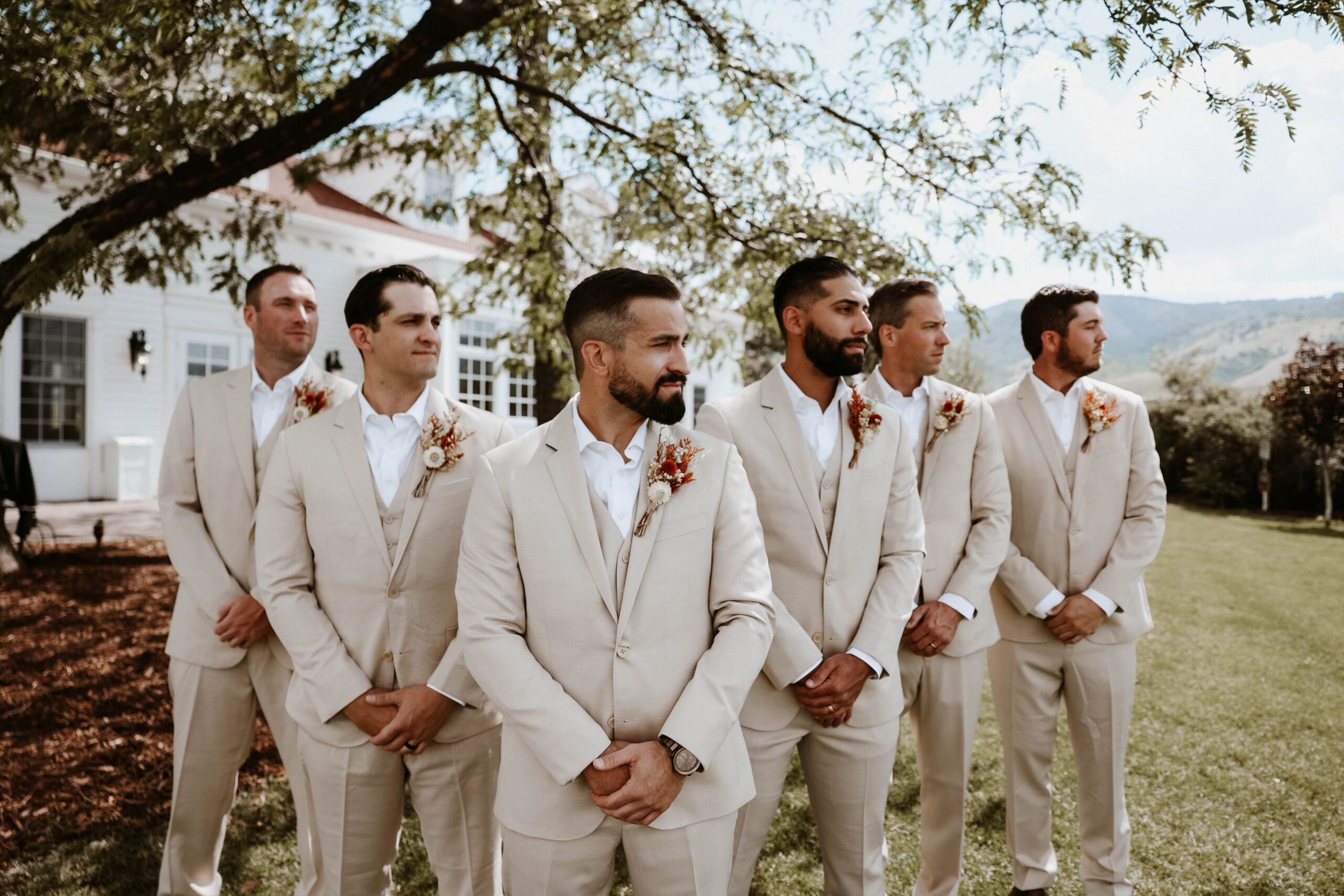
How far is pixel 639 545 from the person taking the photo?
2406mm

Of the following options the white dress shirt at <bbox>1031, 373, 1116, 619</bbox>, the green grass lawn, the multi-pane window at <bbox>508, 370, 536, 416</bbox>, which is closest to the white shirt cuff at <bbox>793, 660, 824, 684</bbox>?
the green grass lawn

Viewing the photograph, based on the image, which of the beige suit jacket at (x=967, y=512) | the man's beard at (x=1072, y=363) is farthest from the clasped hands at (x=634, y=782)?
the man's beard at (x=1072, y=363)

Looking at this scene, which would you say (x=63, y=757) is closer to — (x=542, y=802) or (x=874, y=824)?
(x=542, y=802)

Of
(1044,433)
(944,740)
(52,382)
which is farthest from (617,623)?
(52,382)

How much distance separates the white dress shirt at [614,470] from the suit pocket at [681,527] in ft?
0.41

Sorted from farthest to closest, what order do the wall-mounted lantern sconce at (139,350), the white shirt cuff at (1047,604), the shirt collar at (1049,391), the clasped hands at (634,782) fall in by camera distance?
the wall-mounted lantern sconce at (139,350) < the shirt collar at (1049,391) < the white shirt cuff at (1047,604) < the clasped hands at (634,782)

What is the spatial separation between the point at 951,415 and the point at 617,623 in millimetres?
2057

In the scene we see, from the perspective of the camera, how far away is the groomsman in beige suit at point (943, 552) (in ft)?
11.6

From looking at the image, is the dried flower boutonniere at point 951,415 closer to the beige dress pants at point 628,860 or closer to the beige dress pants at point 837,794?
the beige dress pants at point 837,794

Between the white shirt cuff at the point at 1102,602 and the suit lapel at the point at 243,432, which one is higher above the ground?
the suit lapel at the point at 243,432

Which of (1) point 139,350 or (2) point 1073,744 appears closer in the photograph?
(2) point 1073,744

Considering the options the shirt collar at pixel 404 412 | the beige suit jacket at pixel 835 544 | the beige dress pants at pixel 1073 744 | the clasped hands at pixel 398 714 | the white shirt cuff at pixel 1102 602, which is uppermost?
the shirt collar at pixel 404 412

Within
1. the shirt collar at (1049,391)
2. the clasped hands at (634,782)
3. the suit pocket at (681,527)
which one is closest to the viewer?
the clasped hands at (634,782)

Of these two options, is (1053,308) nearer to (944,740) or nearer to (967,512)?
(967,512)
